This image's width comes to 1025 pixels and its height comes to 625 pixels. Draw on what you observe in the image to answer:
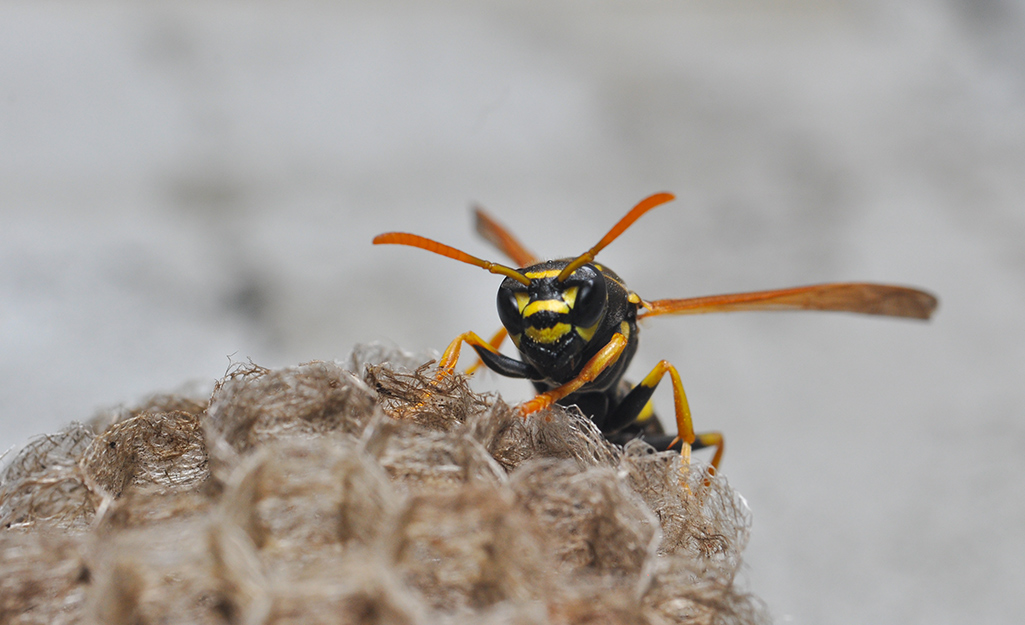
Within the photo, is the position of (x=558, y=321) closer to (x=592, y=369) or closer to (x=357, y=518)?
(x=592, y=369)

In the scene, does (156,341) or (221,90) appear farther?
(221,90)

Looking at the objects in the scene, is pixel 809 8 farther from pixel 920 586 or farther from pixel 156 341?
Result: pixel 156 341

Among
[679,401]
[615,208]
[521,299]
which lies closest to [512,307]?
[521,299]

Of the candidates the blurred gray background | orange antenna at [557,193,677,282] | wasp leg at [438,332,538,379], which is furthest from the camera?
the blurred gray background

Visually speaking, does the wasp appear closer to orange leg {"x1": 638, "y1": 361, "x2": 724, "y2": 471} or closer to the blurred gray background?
orange leg {"x1": 638, "y1": 361, "x2": 724, "y2": 471}

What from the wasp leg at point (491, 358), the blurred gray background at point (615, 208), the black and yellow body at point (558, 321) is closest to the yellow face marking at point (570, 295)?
the black and yellow body at point (558, 321)

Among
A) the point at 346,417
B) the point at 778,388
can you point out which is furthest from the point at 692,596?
the point at 778,388

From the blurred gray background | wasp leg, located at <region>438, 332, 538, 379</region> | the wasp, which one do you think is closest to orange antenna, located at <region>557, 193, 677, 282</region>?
the wasp
